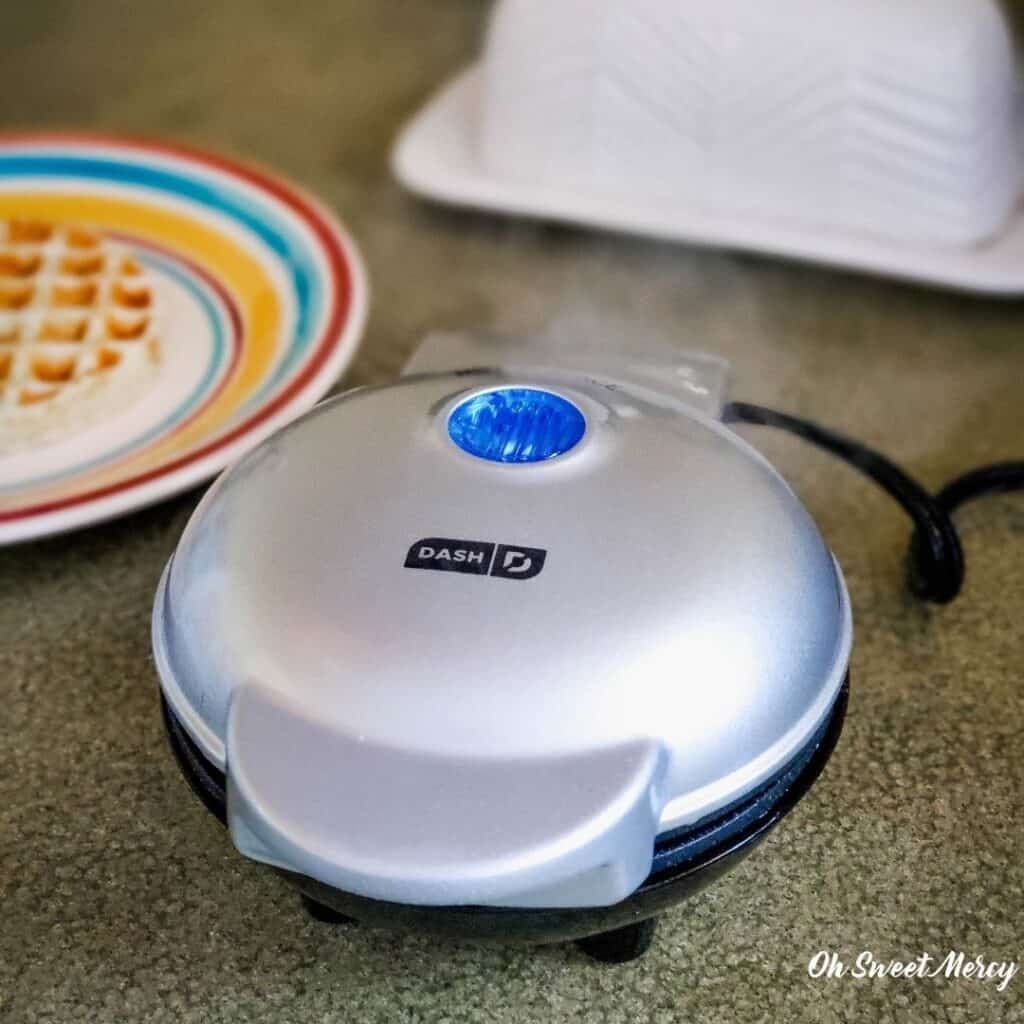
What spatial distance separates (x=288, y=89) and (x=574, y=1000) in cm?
73

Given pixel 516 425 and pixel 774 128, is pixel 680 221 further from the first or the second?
pixel 516 425

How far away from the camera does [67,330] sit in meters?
0.57

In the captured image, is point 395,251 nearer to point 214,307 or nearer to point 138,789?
point 214,307

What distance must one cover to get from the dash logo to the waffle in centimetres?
29

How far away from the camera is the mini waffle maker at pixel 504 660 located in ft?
0.86

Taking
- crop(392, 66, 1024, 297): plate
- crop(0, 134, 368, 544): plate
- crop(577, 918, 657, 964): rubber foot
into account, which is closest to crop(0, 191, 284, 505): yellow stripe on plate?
crop(0, 134, 368, 544): plate

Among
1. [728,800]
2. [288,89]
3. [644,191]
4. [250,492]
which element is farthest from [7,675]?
[288,89]

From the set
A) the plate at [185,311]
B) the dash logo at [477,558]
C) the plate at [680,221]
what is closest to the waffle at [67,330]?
the plate at [185,311]

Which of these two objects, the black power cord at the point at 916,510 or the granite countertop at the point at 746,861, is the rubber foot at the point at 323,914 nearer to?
the granite countertop at the point at 746,861

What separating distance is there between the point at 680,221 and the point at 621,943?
0.42 metres

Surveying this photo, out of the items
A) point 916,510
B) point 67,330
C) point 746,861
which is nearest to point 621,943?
point 746,861

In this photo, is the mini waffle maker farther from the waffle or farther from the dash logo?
the waffle

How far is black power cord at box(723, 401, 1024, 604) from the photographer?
44 centimetres

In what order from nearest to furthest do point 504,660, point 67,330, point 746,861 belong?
point 504,660 < point 746,861 < point 67,330
